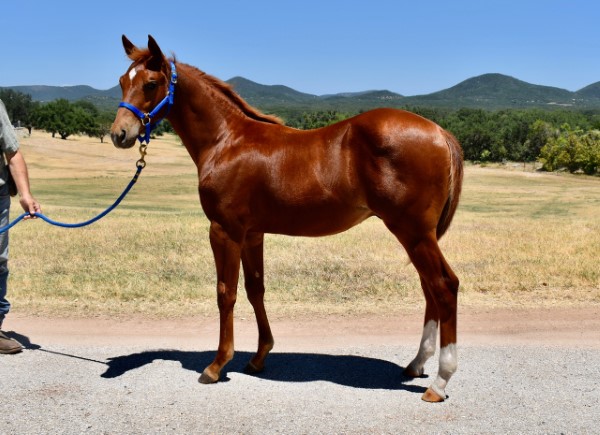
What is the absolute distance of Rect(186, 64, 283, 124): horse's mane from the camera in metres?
6.12

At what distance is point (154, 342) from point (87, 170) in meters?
54.3

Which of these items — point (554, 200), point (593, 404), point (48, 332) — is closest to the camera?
point (593, 404)

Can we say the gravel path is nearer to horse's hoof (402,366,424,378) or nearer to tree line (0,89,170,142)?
horse's hoof (402,366,424,378)

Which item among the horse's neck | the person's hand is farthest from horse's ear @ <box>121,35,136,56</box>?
the person's hand

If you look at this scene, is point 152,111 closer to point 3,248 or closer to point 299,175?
point 299,175

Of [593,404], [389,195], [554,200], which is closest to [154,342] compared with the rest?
[389,195]

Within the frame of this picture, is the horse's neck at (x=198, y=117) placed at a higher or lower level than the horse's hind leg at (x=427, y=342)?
higher

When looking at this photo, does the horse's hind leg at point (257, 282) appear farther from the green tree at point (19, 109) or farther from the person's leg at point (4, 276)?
the green tree at point (19, 109)

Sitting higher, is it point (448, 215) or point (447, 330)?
point (448, 215)

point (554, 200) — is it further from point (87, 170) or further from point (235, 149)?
point (87, 170)

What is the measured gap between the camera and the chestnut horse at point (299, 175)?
524 cm

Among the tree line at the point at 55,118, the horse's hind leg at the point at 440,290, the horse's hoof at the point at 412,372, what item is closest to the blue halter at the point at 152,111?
the horse's hind leg at the point at 440,290

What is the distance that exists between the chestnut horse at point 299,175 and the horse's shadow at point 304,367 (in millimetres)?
236

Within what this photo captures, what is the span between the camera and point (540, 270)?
34.5 feet
